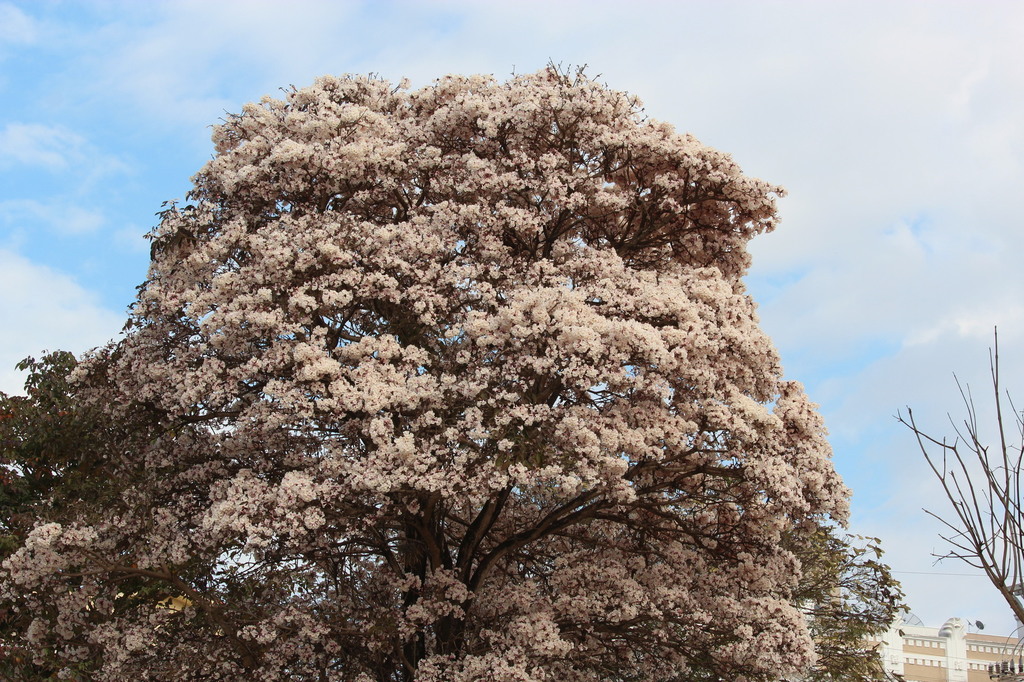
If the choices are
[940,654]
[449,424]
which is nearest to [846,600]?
[449,424]

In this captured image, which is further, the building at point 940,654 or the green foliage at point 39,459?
the building at point 940,654

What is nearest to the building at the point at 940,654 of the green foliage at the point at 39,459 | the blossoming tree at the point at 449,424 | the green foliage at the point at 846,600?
the green foliage at the point at 846,600

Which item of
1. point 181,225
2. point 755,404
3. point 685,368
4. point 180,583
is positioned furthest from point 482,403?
point 181,225

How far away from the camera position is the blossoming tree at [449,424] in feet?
42.8

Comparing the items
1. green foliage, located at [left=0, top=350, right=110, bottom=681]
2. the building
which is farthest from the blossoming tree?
the building

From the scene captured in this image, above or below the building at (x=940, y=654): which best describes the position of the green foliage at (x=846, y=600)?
below

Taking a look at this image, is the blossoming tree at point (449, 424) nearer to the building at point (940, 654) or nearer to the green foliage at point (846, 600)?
the green foliage at point (846, 600)

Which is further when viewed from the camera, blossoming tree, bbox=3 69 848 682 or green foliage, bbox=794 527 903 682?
green foliage, bbox=794 527 903 682

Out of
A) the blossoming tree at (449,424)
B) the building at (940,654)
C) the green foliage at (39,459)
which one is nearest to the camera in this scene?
the blossoming tree at (449,424)

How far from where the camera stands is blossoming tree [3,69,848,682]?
1305 centimetres

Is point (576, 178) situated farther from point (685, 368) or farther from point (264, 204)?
point (264, 204)

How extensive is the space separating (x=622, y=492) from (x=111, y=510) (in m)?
7.09

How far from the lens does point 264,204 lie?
53.9 feet

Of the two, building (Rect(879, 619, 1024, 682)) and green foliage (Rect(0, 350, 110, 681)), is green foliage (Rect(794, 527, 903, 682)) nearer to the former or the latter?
green foliage (Rect(0, 350, 110, 681))
